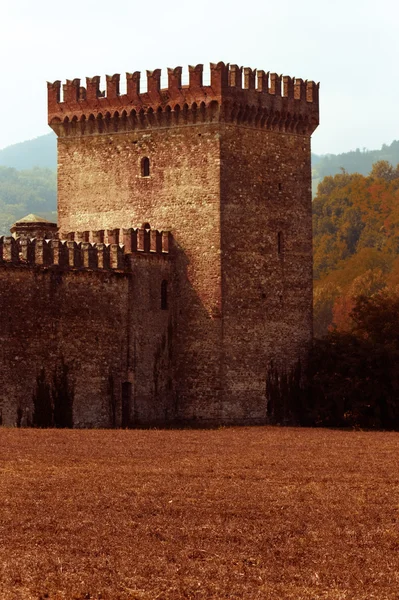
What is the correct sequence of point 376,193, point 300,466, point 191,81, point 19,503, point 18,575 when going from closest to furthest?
point 18,575
point 19,503
point 300,466
point 191,81
point 376,193

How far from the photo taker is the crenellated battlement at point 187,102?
4453 cm

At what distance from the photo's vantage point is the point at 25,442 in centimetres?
3509

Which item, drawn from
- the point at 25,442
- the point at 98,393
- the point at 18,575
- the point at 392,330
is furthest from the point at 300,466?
the point at 392,330

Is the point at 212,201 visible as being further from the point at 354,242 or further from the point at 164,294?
the point at 354,242

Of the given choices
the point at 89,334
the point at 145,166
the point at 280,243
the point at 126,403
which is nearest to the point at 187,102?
the point at 145,166

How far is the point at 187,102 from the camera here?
44.6 m

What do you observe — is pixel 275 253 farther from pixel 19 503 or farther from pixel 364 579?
pixel 364 579

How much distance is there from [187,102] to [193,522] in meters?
23.0

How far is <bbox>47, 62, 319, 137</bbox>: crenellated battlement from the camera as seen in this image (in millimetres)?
44531

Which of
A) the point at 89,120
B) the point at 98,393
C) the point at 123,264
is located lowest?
the point at 98,393

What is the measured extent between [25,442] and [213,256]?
1109cm

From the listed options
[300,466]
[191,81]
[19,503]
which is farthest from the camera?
[191,81]

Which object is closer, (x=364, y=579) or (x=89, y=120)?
(x=364, y=579)

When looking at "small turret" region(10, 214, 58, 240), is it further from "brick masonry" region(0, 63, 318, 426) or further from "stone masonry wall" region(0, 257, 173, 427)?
"stone masonry wall" region(0, 257, 173, 427)
